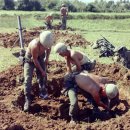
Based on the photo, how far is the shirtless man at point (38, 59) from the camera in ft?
29.8

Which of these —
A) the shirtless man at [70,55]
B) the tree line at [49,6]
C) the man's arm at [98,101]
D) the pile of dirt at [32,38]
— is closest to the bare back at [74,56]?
the shirtless man at [70,55]

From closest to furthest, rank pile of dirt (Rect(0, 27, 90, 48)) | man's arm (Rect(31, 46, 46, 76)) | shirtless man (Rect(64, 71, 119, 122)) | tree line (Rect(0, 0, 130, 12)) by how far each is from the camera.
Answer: shirtless man (Rect(64, 71, 119, 122)) → man's arm (Rect(31, 46, 46, 76)) → pile of dirt (Rect(0, 27, 90, 48)) → tree line (Rect(0, 0, 130, 12))

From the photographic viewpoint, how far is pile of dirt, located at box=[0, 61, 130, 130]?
8.19 meters

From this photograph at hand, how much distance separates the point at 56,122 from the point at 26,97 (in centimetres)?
150

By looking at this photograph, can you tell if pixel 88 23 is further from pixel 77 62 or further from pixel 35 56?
pixel 35 56

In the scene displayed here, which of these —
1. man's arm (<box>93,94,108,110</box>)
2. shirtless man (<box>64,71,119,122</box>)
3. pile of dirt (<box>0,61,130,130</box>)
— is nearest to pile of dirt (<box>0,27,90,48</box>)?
pile of dirt (<box>0,61,130,130</box>)

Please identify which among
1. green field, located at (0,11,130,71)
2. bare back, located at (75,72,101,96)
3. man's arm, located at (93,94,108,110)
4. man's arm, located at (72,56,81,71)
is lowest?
green field, located at (0,11,130,71)

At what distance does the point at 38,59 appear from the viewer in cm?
987

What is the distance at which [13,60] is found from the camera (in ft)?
46.1

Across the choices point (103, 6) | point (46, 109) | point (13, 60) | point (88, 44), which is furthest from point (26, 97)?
point (103, 6)

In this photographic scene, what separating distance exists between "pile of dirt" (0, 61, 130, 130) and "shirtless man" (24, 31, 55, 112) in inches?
16.4

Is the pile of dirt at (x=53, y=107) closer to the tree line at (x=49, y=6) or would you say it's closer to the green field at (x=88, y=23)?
the green field at (x=88, y=23)

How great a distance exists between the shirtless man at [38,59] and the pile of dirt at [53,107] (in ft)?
1.36

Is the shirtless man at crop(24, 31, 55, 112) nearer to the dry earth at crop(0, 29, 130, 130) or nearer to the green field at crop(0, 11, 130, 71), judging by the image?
the dry earth at crop(0, 29, 130, 130)
